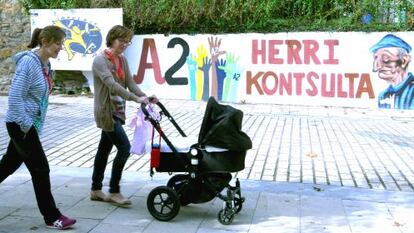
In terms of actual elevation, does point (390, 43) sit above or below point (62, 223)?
above

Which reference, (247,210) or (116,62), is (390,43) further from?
(116,62)

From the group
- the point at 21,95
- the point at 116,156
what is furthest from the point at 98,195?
the point at 21,95

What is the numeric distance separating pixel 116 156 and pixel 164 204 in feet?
2.35

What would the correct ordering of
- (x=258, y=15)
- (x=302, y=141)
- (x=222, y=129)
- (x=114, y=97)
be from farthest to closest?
(x=258, y=15)
(x=302, y=141)
(x=114, y=97)
(x=222, y=129)

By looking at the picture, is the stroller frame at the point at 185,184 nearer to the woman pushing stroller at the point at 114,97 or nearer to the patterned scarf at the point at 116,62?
the woman pushing stroller at the point at 114,97

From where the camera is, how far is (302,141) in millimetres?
8891

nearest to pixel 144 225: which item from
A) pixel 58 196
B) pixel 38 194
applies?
pixel 38 194

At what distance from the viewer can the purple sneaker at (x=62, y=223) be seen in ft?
14.8

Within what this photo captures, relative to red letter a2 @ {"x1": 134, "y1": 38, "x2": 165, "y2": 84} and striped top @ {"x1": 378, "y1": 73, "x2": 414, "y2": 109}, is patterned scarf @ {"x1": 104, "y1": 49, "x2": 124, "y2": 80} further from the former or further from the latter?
striped top @ {"x1": 378, "y1": 73, "x2": 414, "y2": 109}

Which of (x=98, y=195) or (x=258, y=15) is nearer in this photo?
(x=98, y=195)

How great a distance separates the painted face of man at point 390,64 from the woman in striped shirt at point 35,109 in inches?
377

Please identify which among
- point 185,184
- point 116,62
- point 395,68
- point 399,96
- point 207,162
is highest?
point 116,62

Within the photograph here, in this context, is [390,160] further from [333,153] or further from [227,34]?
[227,34]

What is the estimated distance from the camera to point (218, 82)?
13.5 meters
